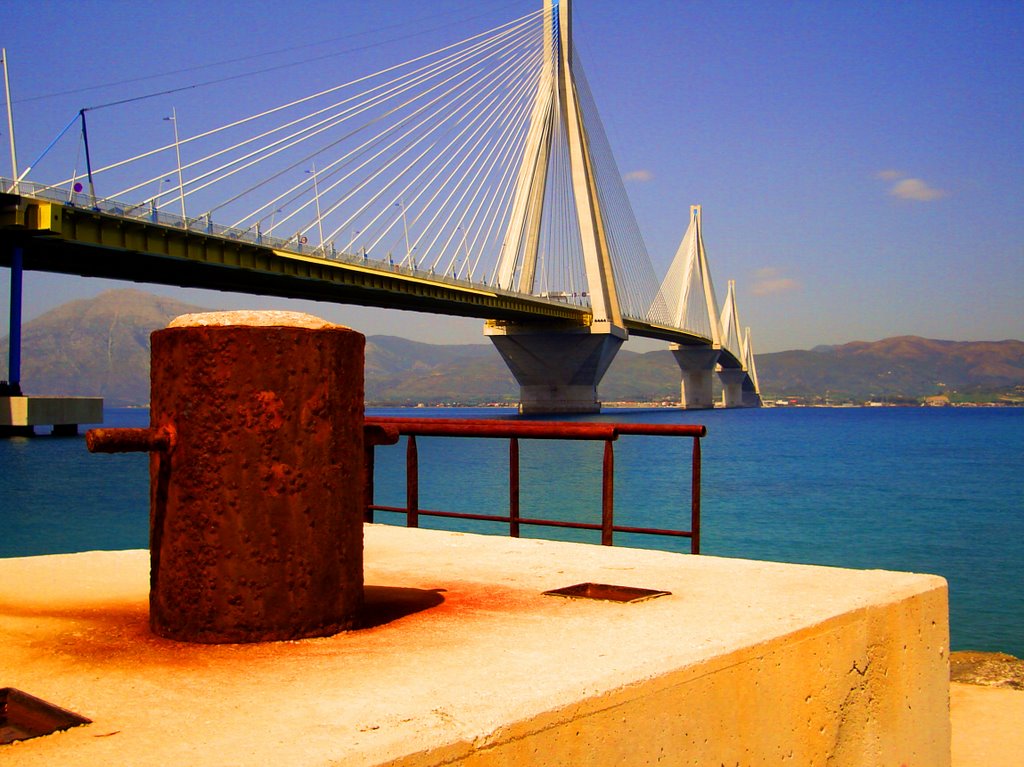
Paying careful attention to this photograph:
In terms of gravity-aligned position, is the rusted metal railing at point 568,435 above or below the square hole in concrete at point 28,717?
above

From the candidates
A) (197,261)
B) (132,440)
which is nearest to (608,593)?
(132,440)

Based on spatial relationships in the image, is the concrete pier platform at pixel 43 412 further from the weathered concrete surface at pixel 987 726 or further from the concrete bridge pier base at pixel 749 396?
the concrete bridge pier base at pixel 749 396

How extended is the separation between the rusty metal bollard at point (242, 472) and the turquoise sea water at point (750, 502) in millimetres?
11207

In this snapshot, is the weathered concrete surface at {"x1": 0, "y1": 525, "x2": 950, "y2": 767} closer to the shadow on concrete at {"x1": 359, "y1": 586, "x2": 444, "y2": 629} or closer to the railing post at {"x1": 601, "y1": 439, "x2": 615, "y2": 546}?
the shadow on concrete at {"x1": 359, "y1": 586, "x2": 444, "y2": 629}

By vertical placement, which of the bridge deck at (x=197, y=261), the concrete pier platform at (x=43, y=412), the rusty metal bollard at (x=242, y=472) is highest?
the bridge deck at (x=197, y=261)

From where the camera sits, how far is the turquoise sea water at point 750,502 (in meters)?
19.3

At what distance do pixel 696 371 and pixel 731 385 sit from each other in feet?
80.1

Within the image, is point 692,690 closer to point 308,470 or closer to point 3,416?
point 308,470

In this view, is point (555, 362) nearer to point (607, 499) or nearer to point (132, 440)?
point (607, 499)

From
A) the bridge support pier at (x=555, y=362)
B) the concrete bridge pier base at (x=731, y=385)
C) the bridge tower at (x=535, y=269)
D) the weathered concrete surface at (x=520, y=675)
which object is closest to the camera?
the weathered concrete surface at (x=520, y=675)

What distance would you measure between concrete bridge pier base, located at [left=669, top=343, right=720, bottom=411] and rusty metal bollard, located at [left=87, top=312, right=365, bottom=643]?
301 feet

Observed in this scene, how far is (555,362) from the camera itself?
65750 millimetres

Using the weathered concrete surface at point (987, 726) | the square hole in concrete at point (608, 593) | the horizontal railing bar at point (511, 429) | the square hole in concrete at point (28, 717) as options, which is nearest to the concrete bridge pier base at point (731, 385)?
the weathered concrete surface at point (987, 726)

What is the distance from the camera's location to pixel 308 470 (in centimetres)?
316
